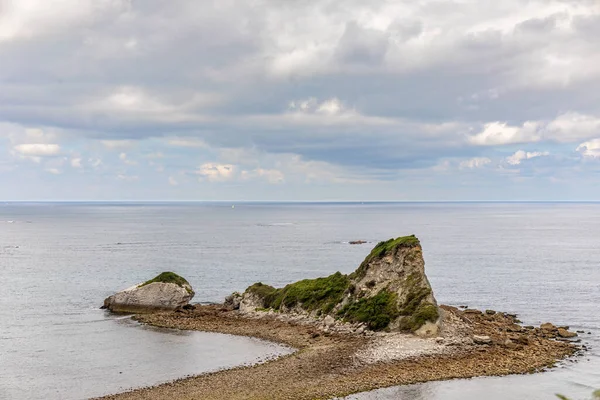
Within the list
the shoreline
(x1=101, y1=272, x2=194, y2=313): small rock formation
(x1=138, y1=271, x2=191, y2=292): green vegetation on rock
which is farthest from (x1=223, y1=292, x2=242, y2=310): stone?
the shoreline

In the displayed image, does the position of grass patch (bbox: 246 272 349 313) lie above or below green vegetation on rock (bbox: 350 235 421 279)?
below

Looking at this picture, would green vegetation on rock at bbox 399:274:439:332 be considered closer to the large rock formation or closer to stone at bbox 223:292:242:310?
the large rock formation

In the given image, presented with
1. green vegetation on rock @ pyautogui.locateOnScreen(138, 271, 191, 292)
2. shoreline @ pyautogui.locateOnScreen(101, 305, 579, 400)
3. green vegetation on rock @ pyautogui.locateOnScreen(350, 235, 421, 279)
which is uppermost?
green vegetation on rock @ pyautogui.locateOnScreen(350, 235, 421, 279)

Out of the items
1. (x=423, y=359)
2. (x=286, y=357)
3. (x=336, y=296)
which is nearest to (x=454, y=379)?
(x=423, y=359)

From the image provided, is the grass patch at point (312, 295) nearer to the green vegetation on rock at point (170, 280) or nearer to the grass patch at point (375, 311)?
the grass patch at point (375, 311)

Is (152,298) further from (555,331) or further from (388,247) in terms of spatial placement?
(555,331)

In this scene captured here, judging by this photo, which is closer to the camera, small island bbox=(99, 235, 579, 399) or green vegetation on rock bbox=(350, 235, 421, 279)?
small island bbox=(99, 235, 579, 399)

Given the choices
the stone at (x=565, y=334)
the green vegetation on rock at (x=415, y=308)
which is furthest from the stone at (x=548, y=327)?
the green vegetation on rock at (x=415, y=308)

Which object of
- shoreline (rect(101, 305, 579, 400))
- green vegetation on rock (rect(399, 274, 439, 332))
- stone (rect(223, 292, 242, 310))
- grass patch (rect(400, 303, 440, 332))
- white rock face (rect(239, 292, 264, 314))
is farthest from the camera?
stone (rect(223, 292, 242, 310))

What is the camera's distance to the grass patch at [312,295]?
63781 mm

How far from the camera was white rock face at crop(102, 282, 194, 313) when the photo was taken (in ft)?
230

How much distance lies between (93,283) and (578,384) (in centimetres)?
7249

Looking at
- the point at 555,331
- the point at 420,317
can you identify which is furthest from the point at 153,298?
the point at 555,331

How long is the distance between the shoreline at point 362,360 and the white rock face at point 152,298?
697 cm
